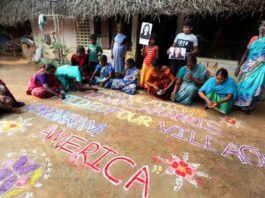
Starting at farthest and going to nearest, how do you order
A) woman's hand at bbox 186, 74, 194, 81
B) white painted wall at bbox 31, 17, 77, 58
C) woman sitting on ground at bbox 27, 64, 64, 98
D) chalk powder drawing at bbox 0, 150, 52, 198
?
white painted wall at bbox 31, 17, 77, 58, woman sitting on ground at bbox 27, 64, 64, 98, woman's hand at bbox 186, 74, 194, 81, chalk powder drawing at bbox 0, 150, 52, 198

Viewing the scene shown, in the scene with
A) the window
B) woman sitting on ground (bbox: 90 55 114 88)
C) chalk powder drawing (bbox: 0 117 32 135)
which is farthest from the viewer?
the window

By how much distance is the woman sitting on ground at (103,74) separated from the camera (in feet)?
15.0

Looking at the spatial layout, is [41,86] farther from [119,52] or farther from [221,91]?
[221,91]

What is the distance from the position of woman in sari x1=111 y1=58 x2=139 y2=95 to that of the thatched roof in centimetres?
165

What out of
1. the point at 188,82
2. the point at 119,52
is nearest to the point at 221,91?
the point at 188,82

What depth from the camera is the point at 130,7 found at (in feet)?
16.8

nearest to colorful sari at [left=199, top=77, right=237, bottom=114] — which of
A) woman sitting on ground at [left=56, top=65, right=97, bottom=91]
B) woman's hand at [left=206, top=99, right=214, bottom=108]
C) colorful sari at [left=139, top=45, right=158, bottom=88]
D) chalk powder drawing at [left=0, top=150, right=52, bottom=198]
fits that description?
woman's hand at [left=206, top=99, right=214, bottom=108]

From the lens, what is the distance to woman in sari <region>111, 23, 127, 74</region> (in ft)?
15.6

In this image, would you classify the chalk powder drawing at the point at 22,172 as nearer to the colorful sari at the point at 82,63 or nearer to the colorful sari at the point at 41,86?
the colorful sari at the point at 41,86

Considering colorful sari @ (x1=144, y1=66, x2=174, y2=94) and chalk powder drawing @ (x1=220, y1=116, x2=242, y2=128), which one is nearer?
chalk powder drawing @ (x1=220, y1=116, x2=242, y2=128)

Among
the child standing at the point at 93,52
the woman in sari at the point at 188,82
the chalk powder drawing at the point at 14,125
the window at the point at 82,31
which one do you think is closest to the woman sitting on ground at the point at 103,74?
the child standing at the point at 93,52

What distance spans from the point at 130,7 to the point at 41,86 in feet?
10.3

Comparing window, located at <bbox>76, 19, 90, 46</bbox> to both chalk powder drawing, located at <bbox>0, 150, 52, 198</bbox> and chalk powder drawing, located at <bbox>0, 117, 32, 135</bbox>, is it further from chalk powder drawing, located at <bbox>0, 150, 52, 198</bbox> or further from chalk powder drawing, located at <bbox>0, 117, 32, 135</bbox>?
chalk powder drawing, located at <bbox>0, 150, 52, 198</bbox>

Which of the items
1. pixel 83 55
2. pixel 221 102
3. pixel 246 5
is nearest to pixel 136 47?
pixel 83 55
